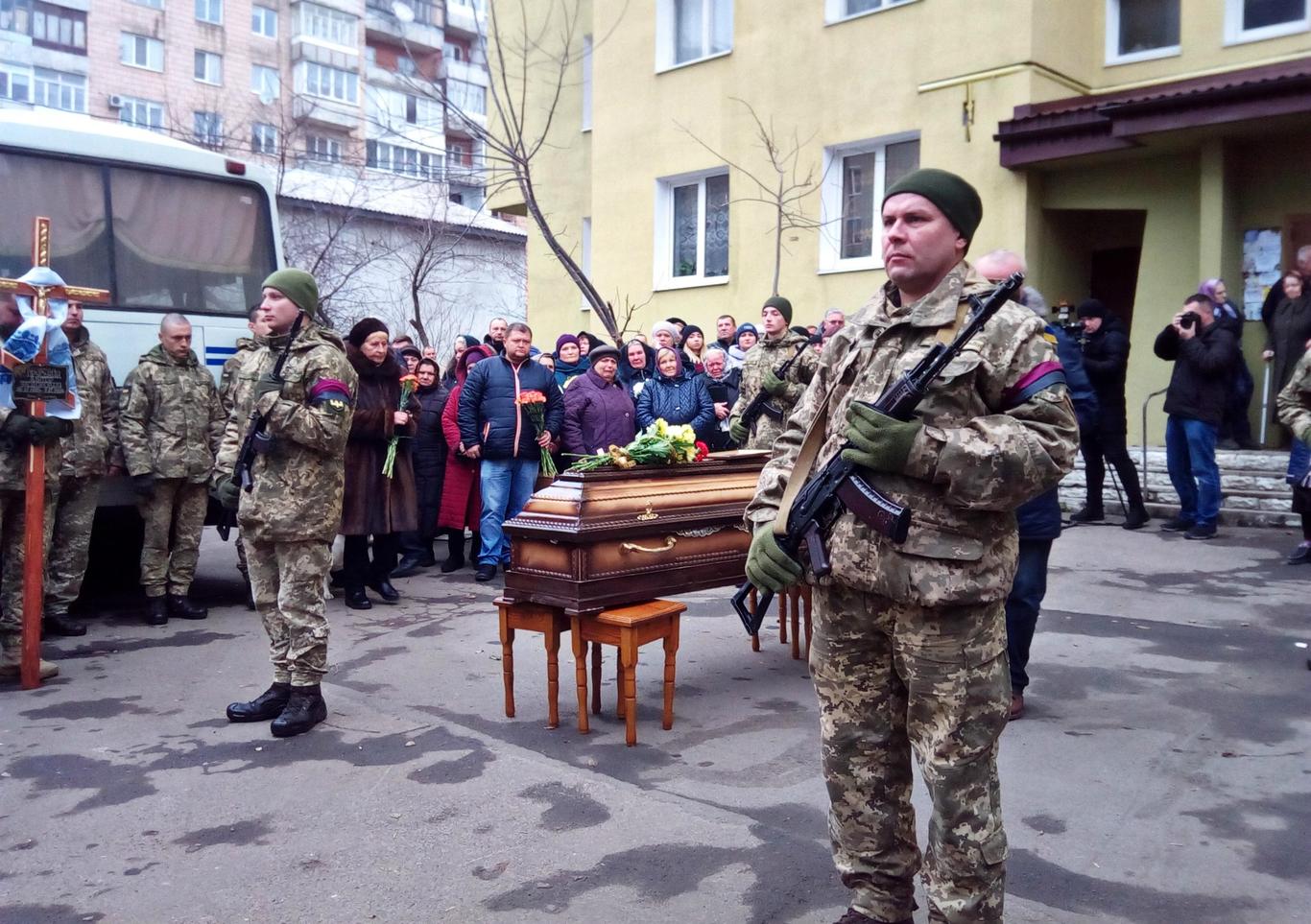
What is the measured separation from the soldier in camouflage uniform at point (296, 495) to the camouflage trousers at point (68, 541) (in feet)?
8.81

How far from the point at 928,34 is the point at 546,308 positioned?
8371mm

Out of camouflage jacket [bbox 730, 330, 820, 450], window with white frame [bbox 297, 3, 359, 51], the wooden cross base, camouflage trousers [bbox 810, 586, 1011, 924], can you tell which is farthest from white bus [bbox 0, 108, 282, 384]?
window with white frame [bbox 297, 3, 359, 51]

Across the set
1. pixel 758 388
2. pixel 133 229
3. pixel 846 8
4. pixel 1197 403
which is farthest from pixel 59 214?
pixel 846 8

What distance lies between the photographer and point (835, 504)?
2992 millimetres

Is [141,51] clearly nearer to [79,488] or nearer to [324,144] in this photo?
[324,144]

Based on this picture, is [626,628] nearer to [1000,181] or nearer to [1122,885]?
[1122,885]

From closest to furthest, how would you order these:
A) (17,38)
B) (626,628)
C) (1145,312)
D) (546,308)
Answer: (626,628) < (1145,312) < (546,308) < (17,38)

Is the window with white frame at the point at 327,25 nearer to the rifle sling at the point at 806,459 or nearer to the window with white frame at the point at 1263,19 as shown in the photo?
the window with white frame at the point at 1263,19

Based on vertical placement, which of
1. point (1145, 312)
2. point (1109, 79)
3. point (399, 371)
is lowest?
point (399, 371)

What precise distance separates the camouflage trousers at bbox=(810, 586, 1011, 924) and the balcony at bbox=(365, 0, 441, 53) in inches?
1793

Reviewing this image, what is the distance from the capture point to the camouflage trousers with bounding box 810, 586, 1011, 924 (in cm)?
286

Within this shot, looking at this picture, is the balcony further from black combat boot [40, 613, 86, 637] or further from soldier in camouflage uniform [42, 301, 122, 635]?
black combat boot [40, 613, 86, 637]

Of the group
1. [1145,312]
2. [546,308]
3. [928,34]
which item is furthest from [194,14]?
[1145,312]

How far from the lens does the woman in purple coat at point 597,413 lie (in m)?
9.75
